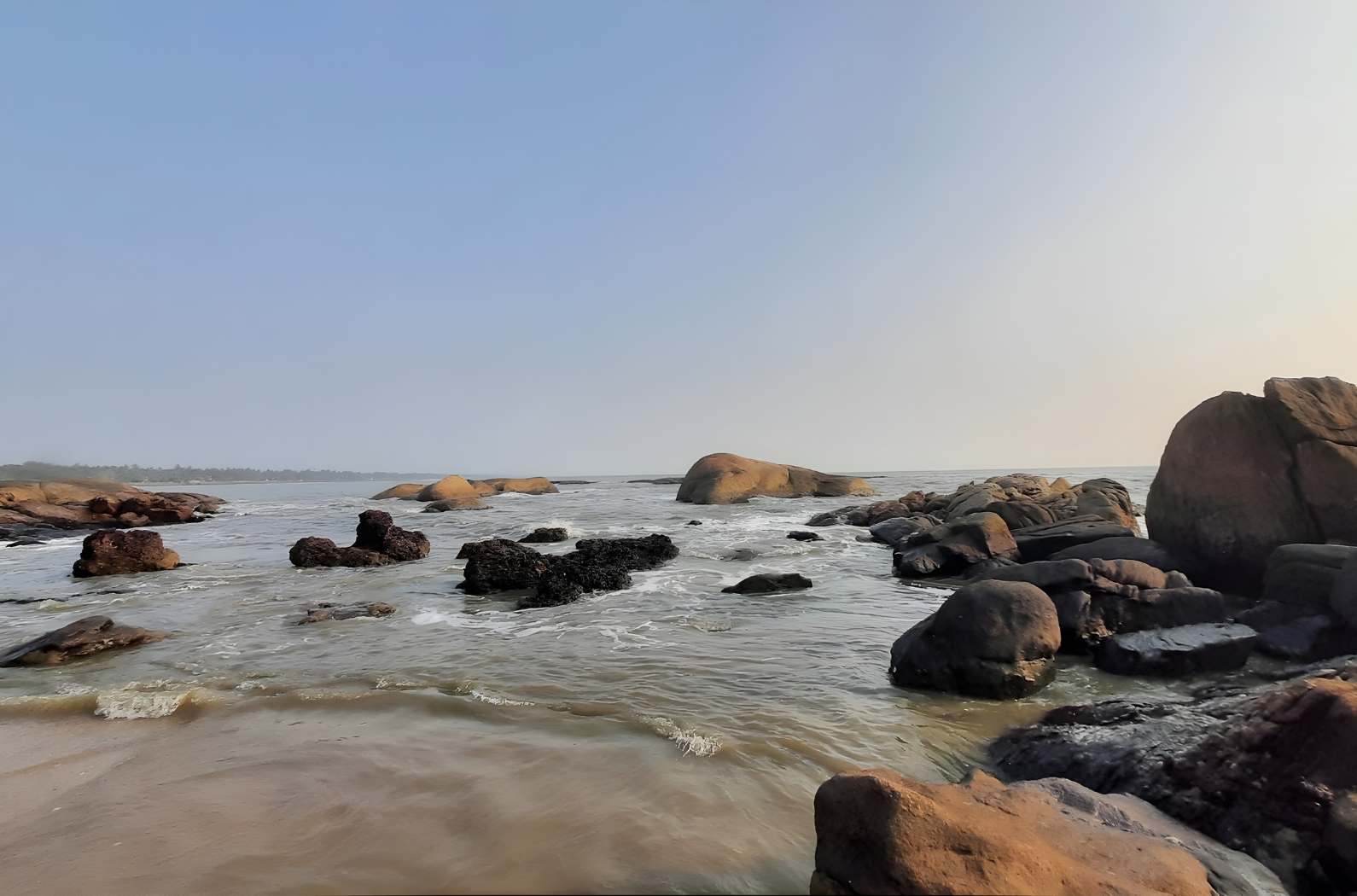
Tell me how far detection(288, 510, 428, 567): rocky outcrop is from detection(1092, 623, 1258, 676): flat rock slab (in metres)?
13.2

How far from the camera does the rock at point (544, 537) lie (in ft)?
56.1

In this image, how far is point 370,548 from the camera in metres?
13.9

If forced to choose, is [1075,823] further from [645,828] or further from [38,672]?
[38,672]

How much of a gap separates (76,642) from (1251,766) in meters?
10.2

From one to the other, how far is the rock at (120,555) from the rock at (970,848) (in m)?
16.0

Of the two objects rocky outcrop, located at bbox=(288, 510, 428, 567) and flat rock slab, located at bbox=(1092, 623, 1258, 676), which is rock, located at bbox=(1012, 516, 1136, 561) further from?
rocky outcrop, located at bbox=(288, 510, 428, 567)

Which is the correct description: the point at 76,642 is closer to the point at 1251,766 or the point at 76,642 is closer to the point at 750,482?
the point at 1251,766

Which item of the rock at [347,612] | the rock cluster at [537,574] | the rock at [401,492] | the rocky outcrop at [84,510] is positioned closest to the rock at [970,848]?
the rock cluster at [537,574]

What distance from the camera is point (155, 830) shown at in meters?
3.07

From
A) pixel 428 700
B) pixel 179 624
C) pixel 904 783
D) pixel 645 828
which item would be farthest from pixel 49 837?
pixel 179 624

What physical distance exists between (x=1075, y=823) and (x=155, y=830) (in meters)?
4.50

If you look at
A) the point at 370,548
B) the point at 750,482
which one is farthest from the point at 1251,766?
the point at 750,482

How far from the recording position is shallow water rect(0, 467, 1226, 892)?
2.76 meters

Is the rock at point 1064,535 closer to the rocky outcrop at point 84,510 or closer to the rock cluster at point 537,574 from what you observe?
the rock cluster at point 537,574
